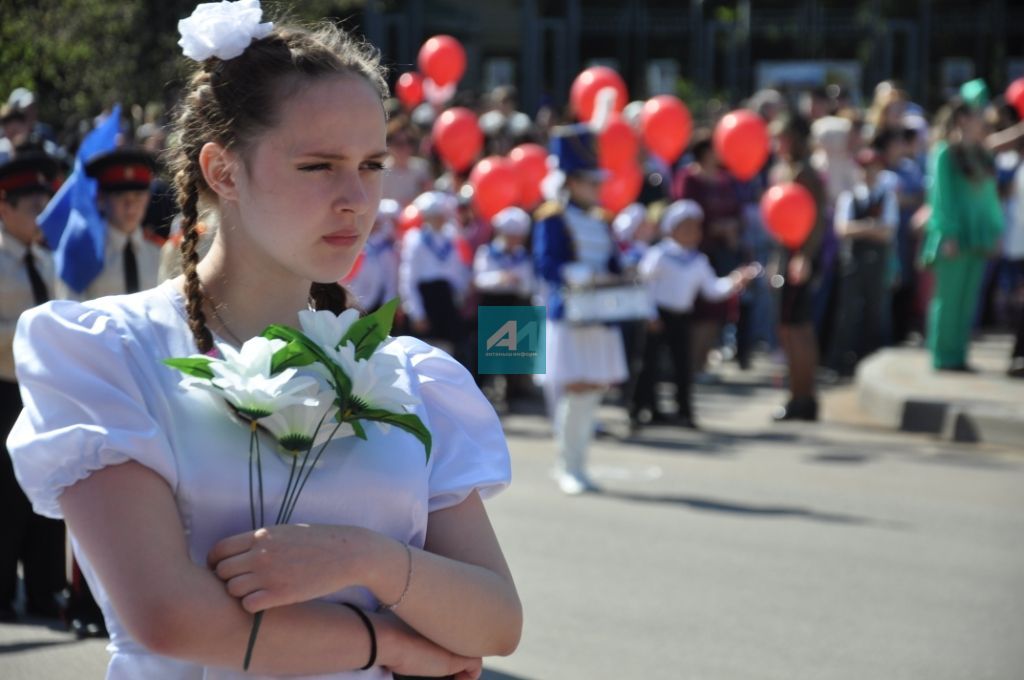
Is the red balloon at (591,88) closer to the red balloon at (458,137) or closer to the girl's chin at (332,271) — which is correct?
the red balloon at (458,137)

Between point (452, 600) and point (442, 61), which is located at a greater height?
point (442, 61)

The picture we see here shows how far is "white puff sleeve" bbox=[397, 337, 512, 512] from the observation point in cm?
229

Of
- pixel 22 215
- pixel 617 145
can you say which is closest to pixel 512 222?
pixel 617 145

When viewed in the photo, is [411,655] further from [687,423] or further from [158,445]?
[687,423]

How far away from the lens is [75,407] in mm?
1992

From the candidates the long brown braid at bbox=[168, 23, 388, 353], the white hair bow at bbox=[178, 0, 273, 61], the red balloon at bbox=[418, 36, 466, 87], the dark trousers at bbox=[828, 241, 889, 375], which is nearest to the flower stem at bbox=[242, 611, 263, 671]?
the long brown braid at bbox=[168, 23, 388, 353]

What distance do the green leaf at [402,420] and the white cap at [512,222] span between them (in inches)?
393

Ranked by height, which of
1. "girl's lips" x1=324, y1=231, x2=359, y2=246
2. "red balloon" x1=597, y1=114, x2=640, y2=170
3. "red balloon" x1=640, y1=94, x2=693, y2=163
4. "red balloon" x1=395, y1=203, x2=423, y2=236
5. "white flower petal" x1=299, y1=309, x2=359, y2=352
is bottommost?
"red balloon" x1=395, y1=203, x2=423, y2=236

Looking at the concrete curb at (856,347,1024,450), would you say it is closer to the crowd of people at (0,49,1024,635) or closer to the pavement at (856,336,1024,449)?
the pavement at (856,336,1024,449)

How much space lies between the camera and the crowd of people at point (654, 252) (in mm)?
6031

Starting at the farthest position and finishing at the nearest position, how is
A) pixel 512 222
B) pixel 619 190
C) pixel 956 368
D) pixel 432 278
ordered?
1. pixel 619 190
2. pixel 956 368
3. pixel 512 222
4. pixel 432 278

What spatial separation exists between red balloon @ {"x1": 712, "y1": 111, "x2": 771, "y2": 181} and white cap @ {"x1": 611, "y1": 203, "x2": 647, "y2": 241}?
137 cm

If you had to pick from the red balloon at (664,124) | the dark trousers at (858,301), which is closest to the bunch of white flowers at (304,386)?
the dark trousers at (858,301)

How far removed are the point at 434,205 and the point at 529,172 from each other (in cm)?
116
